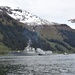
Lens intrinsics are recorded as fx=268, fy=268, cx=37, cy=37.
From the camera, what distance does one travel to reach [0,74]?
84.8m

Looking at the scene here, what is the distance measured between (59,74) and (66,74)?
2234 millimetres

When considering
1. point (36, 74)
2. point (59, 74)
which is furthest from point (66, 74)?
point (36, 74)

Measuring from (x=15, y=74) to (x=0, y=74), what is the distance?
17.8 ft

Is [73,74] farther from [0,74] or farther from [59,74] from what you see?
[0,74]

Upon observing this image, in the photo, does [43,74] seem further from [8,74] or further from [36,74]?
[8,74]

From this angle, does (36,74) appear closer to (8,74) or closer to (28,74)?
(28,74)

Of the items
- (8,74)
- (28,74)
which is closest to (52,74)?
(28,74)

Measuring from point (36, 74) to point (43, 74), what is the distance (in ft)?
7.43

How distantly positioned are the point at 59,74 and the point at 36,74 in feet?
23.9

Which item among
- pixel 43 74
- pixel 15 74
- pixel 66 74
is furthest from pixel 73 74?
pixel 15 74

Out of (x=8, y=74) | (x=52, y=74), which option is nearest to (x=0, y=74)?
(x=8, y=74)

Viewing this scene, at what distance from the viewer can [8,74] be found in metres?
87.4

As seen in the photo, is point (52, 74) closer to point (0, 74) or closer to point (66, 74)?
point (66, 74)

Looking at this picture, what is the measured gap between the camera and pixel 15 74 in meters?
87.8
